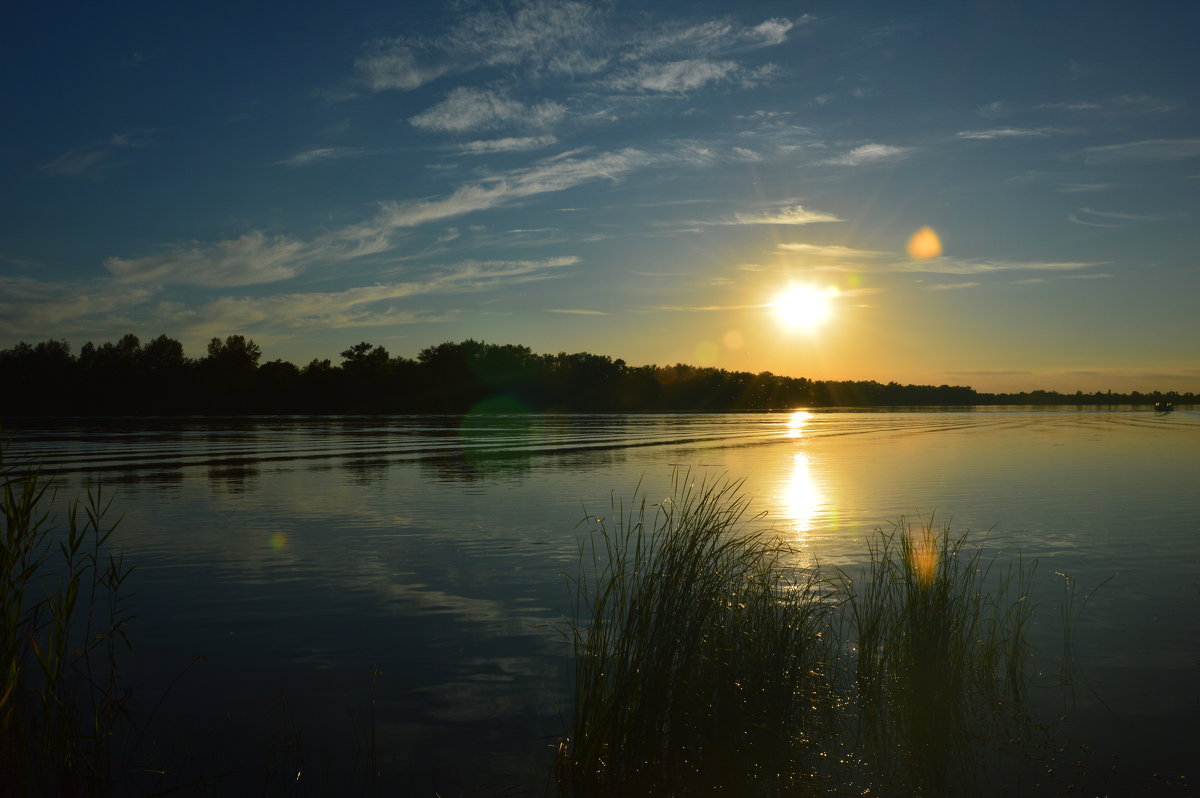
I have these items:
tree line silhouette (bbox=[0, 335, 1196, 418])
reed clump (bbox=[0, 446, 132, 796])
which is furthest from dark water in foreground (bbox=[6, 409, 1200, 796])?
tree line silhouette (bbox=[0, 335, 1196, 418])

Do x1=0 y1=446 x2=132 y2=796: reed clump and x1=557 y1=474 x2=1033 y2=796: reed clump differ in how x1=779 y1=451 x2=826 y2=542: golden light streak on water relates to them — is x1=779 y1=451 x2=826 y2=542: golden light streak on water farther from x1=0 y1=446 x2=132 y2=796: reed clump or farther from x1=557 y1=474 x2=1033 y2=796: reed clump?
x1=0 y1=446 x2=132 y2=796: reed clump

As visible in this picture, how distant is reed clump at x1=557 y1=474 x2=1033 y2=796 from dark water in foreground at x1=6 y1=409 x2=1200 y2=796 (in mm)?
610

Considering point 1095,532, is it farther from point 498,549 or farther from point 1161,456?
point 1161,456

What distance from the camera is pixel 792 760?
7.12 m

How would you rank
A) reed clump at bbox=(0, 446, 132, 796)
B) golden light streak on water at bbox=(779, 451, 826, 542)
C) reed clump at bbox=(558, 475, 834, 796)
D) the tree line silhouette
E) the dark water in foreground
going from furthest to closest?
the tree line silhouette
golden light streak on water at bbox=(779, 451, 826, 542)
the dark water in foreground
reed clump at bbox=(558, 475, 834, 796)
reed clump at bbox=(0, 446, 132, 796)

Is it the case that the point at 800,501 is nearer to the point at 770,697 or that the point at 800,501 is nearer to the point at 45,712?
the point at 770,697

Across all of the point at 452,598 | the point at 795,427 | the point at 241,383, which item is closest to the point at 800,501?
the point at 452,598

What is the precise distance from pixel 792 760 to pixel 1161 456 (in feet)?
A: 134

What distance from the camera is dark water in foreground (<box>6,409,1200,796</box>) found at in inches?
297

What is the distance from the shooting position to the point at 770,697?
777 cm

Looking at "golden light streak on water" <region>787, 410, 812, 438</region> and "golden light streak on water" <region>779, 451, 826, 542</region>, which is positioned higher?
"golden light streak on water" <region>787, 410, 812, 438</region>

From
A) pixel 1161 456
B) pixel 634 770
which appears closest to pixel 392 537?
pixel 634 770

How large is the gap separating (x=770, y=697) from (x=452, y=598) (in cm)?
628

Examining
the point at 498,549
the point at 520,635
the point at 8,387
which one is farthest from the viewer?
the point at 8,387
